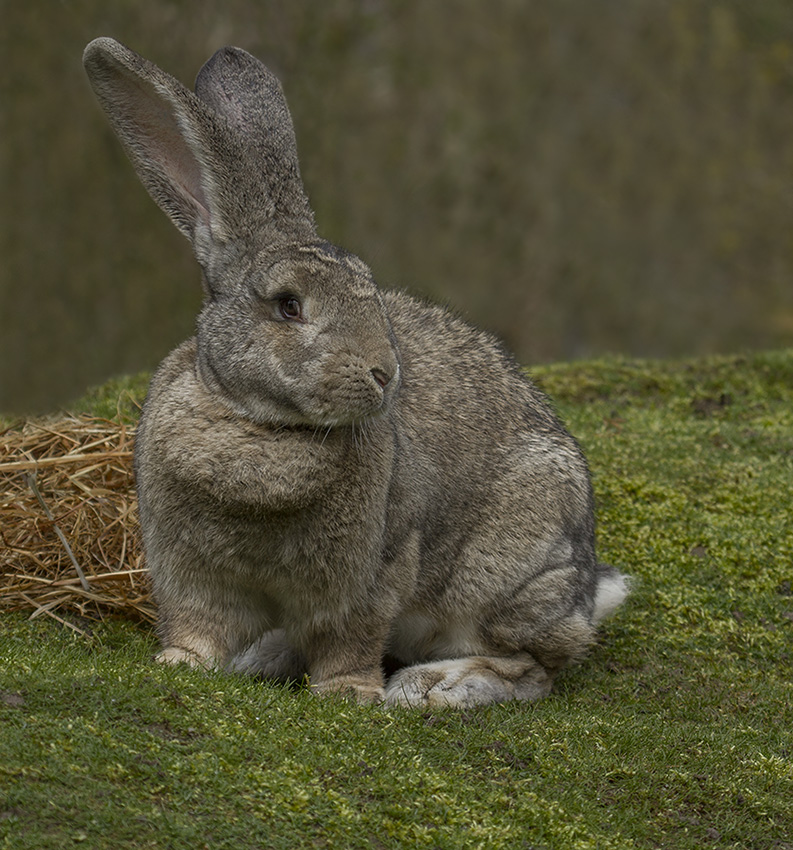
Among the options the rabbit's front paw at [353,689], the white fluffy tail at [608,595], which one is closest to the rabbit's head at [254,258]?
the rabbit's front paw at [353,689]

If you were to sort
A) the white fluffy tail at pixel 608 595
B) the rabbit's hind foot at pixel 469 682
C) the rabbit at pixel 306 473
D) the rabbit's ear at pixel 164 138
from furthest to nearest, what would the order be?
1. the white fluffy tail at pixel 608 595
2. the rabbit's hind foot at pixel 469 682
3. the rabbit's ear at pixel 164 138
4. the rabbit at pixel 306 473

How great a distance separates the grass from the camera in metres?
3.75

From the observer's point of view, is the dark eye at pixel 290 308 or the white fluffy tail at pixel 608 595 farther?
the white fluffy tail at pixel 608 595

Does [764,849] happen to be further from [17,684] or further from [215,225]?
[215,225]

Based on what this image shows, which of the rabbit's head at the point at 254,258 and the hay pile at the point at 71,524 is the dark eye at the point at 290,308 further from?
Answer: the hay pile at the point at 71,524

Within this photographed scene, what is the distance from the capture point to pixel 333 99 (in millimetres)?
13250

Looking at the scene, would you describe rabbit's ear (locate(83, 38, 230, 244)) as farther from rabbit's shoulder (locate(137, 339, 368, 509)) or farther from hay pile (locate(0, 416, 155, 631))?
hay pile (locate(0, 416, 155, 631))

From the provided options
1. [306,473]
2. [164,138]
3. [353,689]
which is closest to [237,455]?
[306,473]

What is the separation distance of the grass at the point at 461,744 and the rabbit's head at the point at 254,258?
123cm

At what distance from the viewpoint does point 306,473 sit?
482 centimetres

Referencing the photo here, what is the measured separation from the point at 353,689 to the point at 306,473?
3.41 ft

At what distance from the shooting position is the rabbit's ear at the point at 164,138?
4.99m

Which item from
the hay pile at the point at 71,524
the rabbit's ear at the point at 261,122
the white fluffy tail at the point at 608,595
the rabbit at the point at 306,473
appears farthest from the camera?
the white fluffy tail at the point at 608,595

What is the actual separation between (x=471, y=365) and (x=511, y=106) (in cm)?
1068
